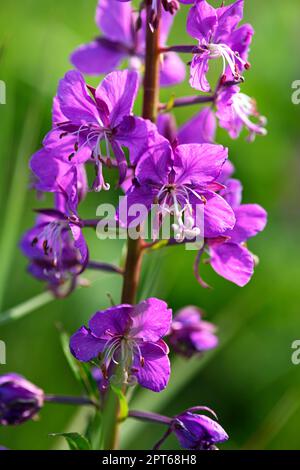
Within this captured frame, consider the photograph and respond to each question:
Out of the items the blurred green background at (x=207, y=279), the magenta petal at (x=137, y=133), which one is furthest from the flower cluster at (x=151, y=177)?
the blurred green background at (x=207, y=279)

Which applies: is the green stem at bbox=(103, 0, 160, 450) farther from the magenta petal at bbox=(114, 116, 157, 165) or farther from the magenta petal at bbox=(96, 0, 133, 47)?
the magenta petal at bbox=(96, 0, 133, 47)

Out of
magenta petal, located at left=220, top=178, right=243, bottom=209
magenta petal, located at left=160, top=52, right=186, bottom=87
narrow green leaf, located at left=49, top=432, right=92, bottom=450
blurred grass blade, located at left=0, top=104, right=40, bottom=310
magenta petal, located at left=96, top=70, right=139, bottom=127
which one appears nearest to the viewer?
magenta petal, located at left=96, top=70, right=139, bottom=127

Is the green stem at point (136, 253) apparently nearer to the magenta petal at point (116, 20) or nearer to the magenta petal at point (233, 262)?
the magenta petal at point (233, 262)

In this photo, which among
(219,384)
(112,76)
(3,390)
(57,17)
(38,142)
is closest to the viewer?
(112,76)

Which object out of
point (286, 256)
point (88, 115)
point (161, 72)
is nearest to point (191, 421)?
point (88, 115)

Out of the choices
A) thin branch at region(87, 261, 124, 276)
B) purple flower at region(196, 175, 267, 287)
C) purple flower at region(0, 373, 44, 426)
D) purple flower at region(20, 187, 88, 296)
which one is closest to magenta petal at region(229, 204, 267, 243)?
purple flower at region(196, 175, 267, 287)

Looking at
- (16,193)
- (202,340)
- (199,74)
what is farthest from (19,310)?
(199,74)

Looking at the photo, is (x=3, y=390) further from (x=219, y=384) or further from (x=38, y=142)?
(x=38, y=142)
